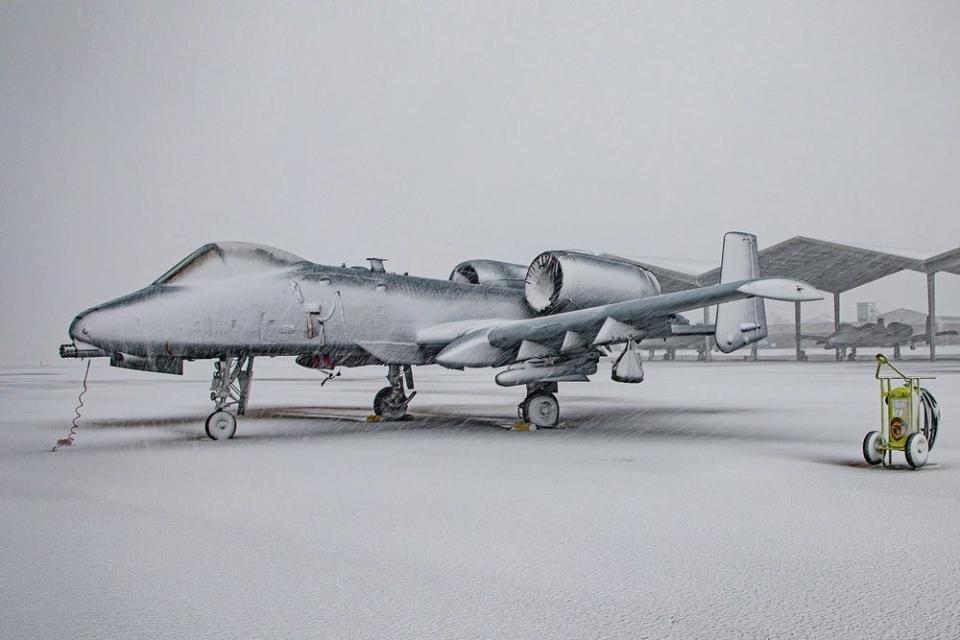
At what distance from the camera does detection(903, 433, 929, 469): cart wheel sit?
6625 millimetres

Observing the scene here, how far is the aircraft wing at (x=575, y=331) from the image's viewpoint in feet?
29.3

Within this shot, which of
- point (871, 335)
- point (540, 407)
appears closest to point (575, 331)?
point (540, 407)

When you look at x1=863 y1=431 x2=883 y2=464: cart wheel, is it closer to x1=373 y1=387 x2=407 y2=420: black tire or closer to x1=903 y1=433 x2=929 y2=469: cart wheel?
x1=903 y1=433 x2=929 y2=469: cart wheel

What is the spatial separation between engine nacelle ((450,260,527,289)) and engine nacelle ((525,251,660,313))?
976 millimetres

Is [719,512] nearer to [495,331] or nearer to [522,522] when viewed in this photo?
[522,522]

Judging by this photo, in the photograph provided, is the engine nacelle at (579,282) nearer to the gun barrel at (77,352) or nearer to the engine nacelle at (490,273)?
the engine nacelle at (490,273)

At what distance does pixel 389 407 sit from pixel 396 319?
5.79 feet

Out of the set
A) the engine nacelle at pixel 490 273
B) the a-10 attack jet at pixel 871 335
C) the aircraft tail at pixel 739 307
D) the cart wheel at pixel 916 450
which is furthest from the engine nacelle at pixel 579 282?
the a-10 attack jet at pixel 871 335

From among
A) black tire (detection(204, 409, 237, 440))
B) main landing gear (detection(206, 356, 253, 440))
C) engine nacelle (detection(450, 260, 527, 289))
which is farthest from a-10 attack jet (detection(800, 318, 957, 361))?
black tire (detection(204, 409, 237, 440))

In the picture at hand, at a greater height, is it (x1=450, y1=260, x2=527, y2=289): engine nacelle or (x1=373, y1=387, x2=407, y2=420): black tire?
(x1=450, y1=260, x2=527, y2=289): engine nacelle

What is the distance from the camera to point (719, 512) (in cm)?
501

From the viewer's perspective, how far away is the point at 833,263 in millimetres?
39406

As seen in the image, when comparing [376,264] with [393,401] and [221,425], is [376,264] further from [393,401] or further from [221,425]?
[221,425]

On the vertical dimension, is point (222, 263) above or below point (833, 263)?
below
